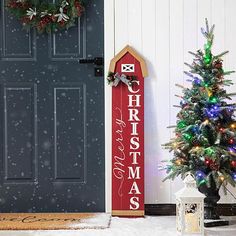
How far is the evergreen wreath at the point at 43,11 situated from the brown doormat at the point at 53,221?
1475 mm

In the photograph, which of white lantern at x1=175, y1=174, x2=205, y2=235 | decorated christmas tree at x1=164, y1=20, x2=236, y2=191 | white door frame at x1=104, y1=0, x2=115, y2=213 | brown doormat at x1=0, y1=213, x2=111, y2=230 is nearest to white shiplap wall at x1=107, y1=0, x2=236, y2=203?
white door frame at x1=104, y1=0, x2=115, y2=213

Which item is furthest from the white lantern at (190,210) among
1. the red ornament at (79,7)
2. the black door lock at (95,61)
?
the red ornament at (79,7)

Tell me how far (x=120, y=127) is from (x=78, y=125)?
35cm

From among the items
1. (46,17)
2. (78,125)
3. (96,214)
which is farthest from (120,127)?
(46,17)

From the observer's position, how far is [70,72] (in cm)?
429

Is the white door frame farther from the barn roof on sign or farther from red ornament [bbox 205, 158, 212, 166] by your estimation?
red ornament [bbox 205, 158, 212, 166]

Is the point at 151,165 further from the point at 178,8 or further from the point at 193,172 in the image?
the point at 178,8

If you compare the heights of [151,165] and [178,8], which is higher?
[178,8]

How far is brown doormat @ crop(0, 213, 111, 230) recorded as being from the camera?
3824 mm

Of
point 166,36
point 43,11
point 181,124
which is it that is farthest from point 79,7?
point 181,124

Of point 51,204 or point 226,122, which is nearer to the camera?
point 226,122

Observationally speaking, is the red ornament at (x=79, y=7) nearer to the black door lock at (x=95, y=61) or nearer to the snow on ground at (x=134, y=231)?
the black door lock at (x=95, y=61)

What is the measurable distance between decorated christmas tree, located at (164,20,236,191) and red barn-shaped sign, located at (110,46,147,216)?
0.41 m

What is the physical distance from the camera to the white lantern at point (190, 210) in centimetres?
338
